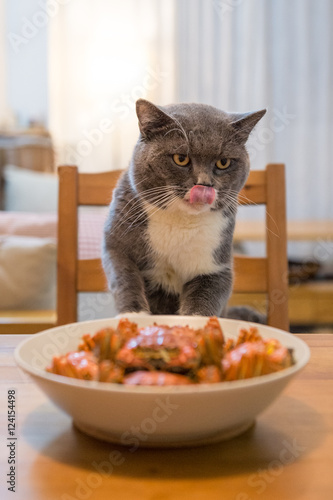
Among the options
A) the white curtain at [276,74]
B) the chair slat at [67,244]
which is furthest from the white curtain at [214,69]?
the chair slat at [67,244]

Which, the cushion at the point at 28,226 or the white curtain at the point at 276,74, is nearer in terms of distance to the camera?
the cushion at the point at 28,226

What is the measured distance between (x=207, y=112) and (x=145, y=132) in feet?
0.41

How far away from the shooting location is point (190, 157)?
3.06ft

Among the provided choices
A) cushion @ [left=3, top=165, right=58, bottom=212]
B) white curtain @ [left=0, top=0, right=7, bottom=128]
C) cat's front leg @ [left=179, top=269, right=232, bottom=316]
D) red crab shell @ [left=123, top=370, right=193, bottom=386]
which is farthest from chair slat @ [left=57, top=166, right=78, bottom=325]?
white curtain @ [left=0, top=0, right=7, bottom=128]

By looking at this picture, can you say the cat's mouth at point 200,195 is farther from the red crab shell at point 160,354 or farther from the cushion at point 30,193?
the cushion at point 30,193

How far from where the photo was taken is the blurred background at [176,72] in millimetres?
3547

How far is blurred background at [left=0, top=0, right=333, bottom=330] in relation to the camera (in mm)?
3547

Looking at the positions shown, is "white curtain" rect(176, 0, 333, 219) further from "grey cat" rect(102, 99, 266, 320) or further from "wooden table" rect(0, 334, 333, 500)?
"wooden table" rect(0, 334, 333, 500)

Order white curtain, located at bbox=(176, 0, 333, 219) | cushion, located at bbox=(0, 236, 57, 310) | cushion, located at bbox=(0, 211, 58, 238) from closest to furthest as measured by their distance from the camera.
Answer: cushion, located at bbox=(0, 236, 57, 310), cushion, located at bbox=(0, 211, 58, 238), white curtain, located at bbox=(176, 0, 333, 219)

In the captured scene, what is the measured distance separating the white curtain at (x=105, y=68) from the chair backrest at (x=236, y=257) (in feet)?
8.03

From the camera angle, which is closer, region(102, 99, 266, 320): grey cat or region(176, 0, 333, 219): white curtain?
region(102, 99, 266, 320): grey cat

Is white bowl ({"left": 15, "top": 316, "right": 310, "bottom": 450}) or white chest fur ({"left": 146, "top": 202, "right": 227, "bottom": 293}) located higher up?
white chest fur ({"left": 146, "top": 202, "right": 227, "bottom": 293})

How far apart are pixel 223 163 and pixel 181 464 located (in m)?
0.60

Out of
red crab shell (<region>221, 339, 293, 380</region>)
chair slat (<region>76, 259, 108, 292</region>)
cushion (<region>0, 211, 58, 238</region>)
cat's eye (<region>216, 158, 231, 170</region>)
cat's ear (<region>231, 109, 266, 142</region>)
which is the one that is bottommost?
chair slat (<region>76, 259, 108, 292</region>)
